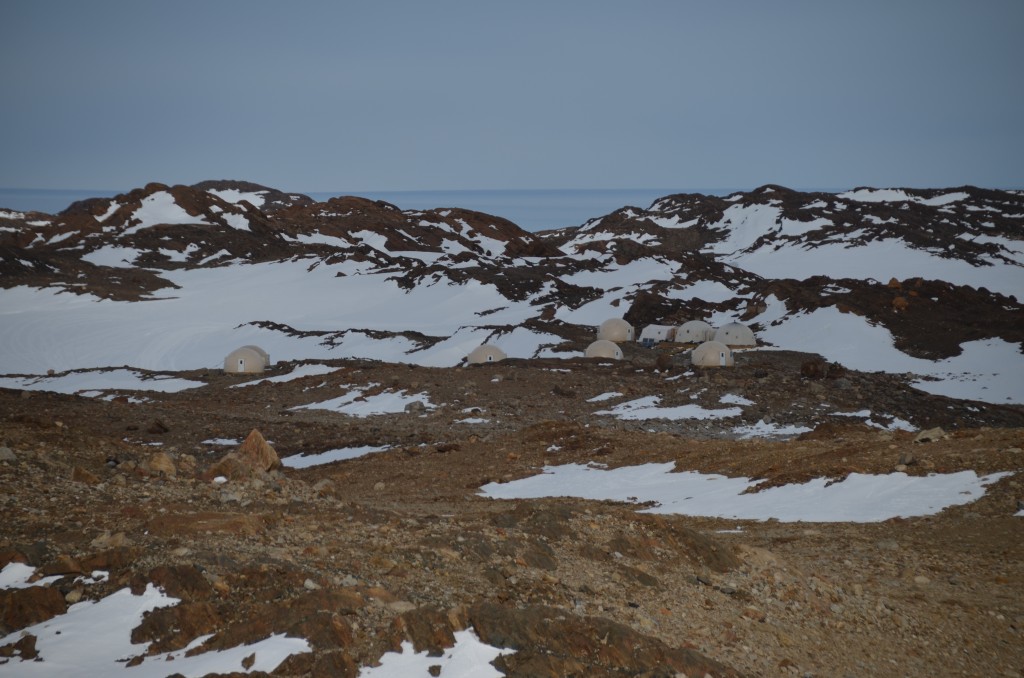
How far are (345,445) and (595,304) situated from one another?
57.2 meters

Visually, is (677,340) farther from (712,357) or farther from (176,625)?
(176,625)

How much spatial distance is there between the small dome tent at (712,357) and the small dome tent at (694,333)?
15333mm

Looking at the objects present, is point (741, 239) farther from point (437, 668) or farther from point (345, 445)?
point (437, 668)

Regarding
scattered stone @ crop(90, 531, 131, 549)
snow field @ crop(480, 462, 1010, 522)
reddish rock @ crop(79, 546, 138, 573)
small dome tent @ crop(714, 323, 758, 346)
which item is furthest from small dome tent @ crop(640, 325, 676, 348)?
reddish rock @ crop(79, 546, 138, 573)

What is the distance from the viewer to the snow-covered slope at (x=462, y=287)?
63531 mm

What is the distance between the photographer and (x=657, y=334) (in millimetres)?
69688

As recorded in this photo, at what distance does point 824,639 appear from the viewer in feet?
28.1

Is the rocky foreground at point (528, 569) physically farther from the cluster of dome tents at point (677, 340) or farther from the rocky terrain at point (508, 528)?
the cluster of dome tents at point (677, 340)

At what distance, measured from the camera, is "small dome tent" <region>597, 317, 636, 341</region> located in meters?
68.1

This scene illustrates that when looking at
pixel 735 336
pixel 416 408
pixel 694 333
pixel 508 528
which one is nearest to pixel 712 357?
pixel 735 336

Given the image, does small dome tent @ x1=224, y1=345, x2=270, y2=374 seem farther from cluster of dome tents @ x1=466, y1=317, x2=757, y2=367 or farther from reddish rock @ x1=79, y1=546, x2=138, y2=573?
reddish rock @ x1=79, y1=546, x2=138, y2=573

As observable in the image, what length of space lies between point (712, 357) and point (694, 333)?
57.0 ft

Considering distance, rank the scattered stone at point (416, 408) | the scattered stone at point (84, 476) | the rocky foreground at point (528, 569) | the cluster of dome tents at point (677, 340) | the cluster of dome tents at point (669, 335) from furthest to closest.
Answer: the cluster of dome tents at point (669, 335)
the cluster of dome tents at point (677, 340)
the scattered stone at point (416, 408)
the scattered stone at point (84, 476)
the rocky foreground at point (528, 569)

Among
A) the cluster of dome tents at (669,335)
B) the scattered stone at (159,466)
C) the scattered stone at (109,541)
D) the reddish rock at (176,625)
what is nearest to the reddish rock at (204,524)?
the scattered stone at (109,541)
